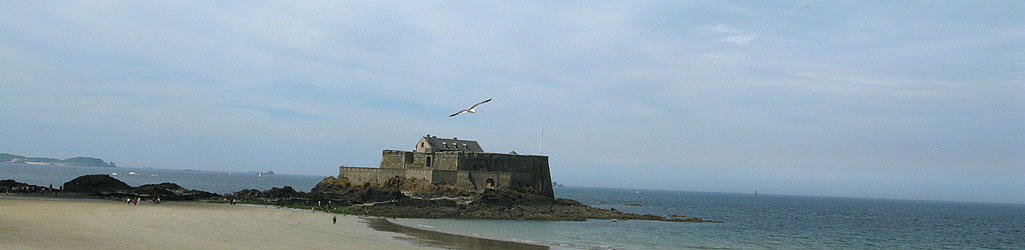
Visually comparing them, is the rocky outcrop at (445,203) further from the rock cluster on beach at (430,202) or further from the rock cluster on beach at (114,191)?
the rock cluster on beach at (114,191)

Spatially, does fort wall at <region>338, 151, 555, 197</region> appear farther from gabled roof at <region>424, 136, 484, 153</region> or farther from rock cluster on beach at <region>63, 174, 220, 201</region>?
rock cluster on beach at <region>63, 174, 220, 201</region>

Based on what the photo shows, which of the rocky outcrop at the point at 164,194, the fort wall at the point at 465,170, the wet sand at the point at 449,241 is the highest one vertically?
the fort wall at the point at 465,170

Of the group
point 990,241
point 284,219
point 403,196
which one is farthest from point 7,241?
point 990,241

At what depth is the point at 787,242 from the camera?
39.1 m

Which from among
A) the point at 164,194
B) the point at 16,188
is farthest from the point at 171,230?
the point at 16,188

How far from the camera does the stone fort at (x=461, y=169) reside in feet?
178

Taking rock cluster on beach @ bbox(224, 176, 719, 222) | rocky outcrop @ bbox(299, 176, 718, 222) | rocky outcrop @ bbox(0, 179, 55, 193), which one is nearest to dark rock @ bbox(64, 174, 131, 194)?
rocky outcrop @ bbox(0, 179, 55, 193)

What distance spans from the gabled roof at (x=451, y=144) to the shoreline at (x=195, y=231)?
2572 cm

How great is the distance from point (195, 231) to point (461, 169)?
3063 centimetres

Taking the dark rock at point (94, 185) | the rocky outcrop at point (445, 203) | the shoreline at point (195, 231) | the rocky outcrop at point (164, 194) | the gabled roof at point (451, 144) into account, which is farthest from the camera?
the gabled roof at point (451, 144)

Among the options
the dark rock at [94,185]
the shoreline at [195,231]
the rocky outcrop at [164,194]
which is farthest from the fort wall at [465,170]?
the shoreline at [195,231]

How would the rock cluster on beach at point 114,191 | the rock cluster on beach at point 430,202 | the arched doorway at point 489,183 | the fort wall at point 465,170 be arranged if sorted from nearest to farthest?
the rock cluster on beach at point 430,202, the rock cluster on beach at point 114,191, the fort wall at point 465,170, the arched doorway at point 489,183

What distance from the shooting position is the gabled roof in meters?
62.5

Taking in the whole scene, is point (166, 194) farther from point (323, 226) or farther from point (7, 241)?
point (7, 241)
